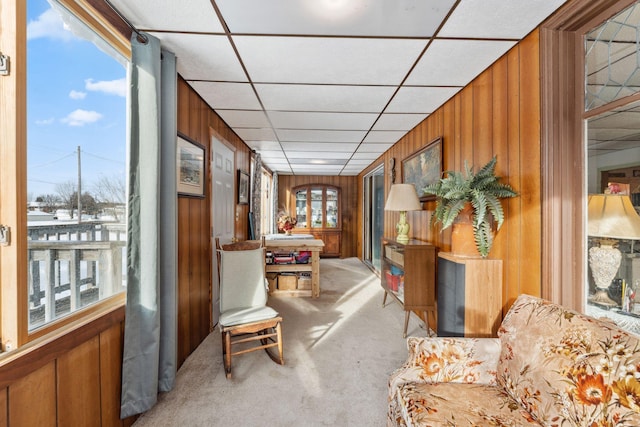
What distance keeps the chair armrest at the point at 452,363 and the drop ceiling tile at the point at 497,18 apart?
5.76 ft

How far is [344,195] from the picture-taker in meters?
7.71

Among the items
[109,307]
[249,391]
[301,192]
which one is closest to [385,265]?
[249,391]

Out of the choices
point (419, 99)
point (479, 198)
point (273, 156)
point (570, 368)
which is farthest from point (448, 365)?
point (273, 156)

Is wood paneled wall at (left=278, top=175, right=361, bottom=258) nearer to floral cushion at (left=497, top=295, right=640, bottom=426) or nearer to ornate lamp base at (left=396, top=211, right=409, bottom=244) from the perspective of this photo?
ornate lamp base at (left=396, top=211, right=409, bottom=244)

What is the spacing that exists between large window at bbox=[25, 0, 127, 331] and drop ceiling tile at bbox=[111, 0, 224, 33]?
0.22m

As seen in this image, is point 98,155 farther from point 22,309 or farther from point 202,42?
point 202,42

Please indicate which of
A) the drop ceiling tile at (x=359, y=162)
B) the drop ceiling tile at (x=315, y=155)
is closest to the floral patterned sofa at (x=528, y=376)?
the drop ceiling tile at (x=315, y=155)

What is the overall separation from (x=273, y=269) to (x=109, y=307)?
2548mm

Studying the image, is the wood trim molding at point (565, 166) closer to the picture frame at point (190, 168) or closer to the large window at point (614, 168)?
the large window at point (614, 168)

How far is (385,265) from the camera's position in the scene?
3.63 m

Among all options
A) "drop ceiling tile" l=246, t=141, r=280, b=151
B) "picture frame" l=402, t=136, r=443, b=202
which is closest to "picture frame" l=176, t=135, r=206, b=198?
"drop ceiling tile" l=246, t=141, r=280, b=151

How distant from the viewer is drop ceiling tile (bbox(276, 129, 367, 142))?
3592 millimetres

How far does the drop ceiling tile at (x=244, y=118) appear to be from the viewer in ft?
9.54

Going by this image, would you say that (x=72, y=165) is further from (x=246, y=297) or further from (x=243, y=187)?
(x=243, y=187)
